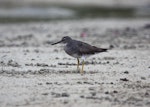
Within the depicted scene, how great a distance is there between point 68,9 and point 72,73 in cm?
2200

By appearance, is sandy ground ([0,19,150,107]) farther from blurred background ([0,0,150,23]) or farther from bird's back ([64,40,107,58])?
blurred background ([0,0,150,23])

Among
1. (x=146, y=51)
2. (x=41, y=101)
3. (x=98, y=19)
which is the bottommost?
(x=41, y=101)

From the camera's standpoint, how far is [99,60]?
13.9m

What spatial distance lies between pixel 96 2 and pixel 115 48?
74.8ft

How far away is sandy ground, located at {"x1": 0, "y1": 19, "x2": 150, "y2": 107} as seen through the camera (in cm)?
929

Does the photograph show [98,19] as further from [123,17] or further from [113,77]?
[113,77]

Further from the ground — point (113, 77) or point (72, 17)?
point (72, 17)

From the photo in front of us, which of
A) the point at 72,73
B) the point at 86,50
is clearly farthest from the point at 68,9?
the point at 72,73

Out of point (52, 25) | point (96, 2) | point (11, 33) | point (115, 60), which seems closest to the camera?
point (115, 60)

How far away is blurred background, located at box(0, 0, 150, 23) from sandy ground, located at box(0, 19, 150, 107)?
29.8 feet

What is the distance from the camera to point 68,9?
33688 mm

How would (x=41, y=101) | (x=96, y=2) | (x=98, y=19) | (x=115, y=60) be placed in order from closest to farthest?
1. (x=41, y=101)
2. (x=115, y=60)
3. (x=98, y=19)
4. (x=96, y=2)

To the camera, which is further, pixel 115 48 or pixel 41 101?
pixel 115 48

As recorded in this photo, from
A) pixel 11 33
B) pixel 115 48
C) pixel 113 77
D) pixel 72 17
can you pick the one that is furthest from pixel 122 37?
pixel 72 17
